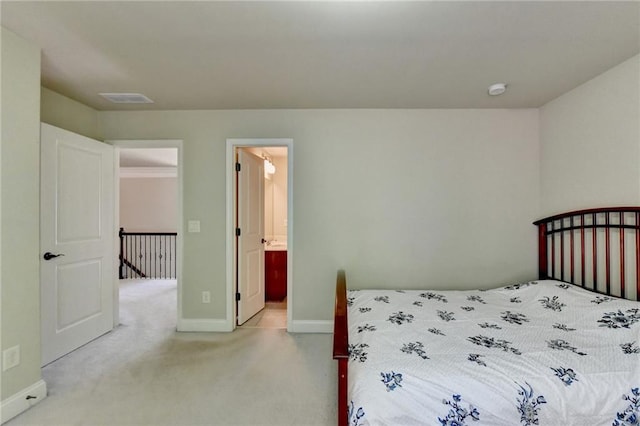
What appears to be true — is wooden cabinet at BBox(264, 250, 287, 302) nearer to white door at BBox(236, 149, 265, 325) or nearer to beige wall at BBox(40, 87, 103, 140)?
white door at BBox(236, 149, 265, 325)

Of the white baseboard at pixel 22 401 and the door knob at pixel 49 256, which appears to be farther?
the door knob at pixel 49 256

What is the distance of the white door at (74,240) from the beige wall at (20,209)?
1.91ft

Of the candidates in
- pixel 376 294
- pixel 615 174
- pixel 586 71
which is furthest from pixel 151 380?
pixel 586 71

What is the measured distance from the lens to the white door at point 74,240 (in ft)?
8.40

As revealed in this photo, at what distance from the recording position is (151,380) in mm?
2332

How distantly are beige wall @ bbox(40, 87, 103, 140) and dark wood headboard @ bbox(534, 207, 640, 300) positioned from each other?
4.81 meters

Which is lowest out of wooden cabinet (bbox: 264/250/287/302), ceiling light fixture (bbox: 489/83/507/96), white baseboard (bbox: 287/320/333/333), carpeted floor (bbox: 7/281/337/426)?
carpeted floor (bbox: 7/281/337/426)

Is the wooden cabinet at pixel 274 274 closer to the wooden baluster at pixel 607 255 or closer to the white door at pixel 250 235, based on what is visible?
the white door at pixel 250 235

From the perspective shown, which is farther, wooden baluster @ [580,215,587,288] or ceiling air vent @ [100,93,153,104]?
ceiling air vent @ [100,93,153,104]

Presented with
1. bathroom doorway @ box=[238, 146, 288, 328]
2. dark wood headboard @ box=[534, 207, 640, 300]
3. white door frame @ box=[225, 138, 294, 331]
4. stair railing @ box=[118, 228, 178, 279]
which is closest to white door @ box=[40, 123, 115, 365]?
white door frame @ box=[225, 138, 294, 331]

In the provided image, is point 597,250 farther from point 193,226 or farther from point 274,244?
point 274,244

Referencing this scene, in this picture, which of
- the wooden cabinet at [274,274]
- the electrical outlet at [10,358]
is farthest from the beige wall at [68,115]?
Answer: the wooden cabinet at [274,274]

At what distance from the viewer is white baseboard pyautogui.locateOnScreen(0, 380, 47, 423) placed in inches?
73.9

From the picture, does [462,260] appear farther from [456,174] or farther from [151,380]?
[151,380]
